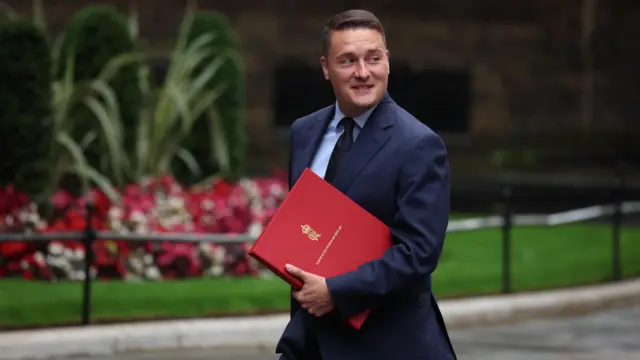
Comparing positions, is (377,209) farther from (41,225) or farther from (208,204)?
(208,204)

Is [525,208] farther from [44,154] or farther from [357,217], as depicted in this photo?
[357,217]

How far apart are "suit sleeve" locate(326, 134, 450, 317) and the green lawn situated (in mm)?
6550

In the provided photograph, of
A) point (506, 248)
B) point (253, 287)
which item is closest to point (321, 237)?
point (253, 287)

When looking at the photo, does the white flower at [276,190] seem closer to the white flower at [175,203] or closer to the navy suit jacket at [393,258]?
the white flower at [175,203]

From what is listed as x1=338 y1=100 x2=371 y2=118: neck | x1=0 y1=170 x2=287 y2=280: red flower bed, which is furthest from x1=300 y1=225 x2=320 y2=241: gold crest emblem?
x1=0 y1=170 x2=287 y2=280: red flower bed

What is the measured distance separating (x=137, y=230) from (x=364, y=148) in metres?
8.74

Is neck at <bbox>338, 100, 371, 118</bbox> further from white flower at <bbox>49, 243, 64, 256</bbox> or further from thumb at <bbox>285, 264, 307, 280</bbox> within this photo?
white flower at <bbox>49, 243, 64, 256</bbox>

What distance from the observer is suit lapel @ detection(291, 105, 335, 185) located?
4.18m

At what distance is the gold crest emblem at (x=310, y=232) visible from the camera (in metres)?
3.95

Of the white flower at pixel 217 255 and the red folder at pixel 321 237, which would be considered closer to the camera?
the red folder at pixel 321 237

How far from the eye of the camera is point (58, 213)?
43.4 ft

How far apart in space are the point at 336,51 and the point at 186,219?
927 cm

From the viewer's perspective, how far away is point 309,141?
4.21 m

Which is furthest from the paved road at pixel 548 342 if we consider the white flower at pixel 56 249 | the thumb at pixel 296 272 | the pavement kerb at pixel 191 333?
the thumb at pixel 296 272
